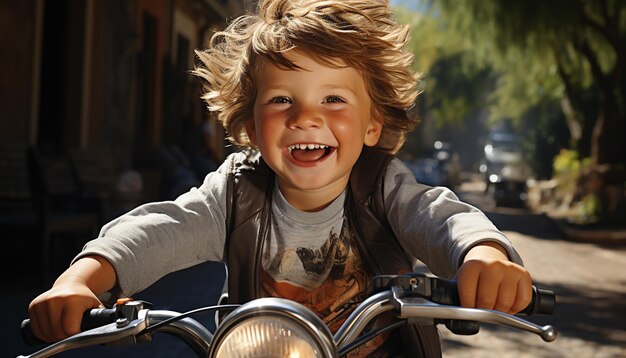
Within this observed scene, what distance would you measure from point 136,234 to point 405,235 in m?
0.62

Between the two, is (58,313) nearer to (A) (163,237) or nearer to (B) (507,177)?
Result: (A) (163,237)

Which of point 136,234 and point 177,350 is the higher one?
point 136,234

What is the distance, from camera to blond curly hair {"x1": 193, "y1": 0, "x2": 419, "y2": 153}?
2.12 m

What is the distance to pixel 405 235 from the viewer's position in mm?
2113

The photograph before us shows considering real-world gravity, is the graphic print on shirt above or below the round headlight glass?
below

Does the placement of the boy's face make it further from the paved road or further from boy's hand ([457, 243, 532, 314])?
the paved road

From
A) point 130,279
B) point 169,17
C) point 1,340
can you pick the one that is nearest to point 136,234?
point 130,279

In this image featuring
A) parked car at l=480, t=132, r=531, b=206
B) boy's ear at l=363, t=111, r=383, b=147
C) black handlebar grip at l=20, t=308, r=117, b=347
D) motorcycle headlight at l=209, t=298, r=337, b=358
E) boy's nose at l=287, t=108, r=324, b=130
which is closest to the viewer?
motorcycle headlight at l=209, t=298, r=337, b=358

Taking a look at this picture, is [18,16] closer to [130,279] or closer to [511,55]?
[130,279]

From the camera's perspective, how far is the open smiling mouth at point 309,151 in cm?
208

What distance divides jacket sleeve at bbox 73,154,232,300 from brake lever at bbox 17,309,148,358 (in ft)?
1.17

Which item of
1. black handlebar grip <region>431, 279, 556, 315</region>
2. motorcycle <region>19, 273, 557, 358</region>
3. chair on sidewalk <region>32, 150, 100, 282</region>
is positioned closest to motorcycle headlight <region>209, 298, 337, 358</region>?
motorcycle <region>19, 273, 557, 358</region>

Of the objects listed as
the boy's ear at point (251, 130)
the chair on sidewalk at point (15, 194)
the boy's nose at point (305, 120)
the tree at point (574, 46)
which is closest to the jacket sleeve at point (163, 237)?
the boy's ear at point (251, 130)

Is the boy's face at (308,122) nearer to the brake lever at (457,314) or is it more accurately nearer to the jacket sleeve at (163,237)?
the jacket sleeve at (163,237)
